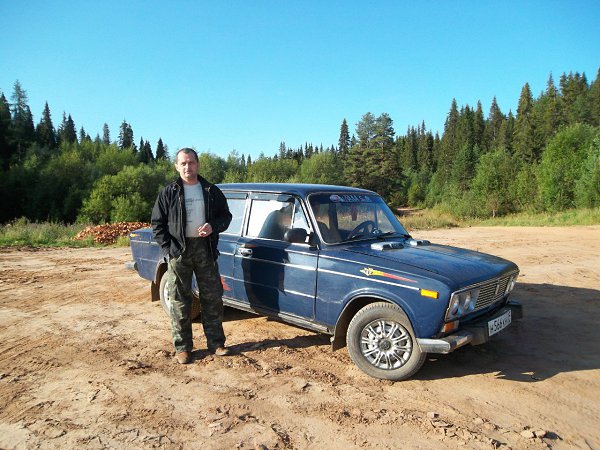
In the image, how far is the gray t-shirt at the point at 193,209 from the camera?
172 inches

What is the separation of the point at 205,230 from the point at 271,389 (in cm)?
174

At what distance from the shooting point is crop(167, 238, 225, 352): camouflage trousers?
14.6 feet

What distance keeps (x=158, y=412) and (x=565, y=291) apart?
24.5ft

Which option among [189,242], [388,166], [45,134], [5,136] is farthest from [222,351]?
[45,134]

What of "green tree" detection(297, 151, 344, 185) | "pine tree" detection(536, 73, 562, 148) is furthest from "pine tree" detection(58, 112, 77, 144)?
"pine tree" detection(536, 73, 562, 148)

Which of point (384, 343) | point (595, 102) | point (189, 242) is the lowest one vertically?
point (384, 343)

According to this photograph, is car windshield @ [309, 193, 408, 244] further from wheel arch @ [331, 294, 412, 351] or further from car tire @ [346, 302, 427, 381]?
car tire @ [346, 302, 427, 381]

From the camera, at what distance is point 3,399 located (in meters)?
3.50

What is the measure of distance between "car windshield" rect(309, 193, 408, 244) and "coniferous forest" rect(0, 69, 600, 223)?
3465 centimetres

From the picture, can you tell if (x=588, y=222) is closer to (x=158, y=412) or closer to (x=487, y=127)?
(x=158, y=412)

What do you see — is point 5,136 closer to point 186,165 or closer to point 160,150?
point 160,150

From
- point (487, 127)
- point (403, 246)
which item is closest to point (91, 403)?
point (403, 246)

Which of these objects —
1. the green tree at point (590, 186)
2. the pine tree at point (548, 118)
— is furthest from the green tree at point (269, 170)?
the green tree at point (590, 186)

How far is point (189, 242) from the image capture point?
14.5 ft
